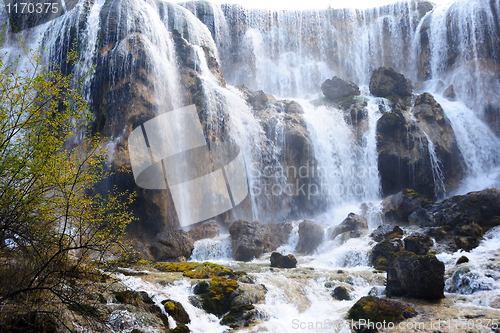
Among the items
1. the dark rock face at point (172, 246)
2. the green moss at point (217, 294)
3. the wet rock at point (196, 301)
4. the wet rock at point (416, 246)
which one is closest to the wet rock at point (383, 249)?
the wet rock at point (416, 246)

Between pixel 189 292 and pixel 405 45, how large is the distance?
1901 inches

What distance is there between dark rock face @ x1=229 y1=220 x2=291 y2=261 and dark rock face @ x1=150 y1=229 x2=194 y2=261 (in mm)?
3221

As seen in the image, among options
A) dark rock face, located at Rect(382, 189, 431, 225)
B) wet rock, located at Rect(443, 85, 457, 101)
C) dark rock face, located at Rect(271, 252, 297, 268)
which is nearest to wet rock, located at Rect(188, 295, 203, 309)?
dark rock face, located at Rect(271, 252, 297, 268)

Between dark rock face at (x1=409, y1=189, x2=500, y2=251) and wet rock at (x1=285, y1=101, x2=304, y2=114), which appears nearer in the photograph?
dark rock face at (x1=409, y1=189, x2=500, y2=251)

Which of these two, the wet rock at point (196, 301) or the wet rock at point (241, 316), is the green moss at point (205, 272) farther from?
the wet rock at point (241, 316)

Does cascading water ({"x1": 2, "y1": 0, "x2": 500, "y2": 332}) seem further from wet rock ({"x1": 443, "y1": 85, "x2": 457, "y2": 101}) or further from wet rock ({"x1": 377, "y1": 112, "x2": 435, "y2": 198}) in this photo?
wet rock ({"x1": 377, "y1": 112, "x2": 435, "y2": 198})

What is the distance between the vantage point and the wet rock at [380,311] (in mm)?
10909

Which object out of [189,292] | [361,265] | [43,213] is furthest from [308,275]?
[43,213]

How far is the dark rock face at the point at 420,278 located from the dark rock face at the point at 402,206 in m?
12.1

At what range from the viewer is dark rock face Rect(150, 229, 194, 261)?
21.0m

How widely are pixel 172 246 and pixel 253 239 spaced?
546 cm

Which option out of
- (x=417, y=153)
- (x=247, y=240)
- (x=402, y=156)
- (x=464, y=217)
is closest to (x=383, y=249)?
(x=464, y=217)

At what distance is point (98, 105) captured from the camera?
26375 millimetres

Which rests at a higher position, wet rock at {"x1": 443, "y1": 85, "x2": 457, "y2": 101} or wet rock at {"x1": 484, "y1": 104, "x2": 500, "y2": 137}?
wet rock at {"x1": 443, "y1": 85, "x2": 457, "y2": 101}
